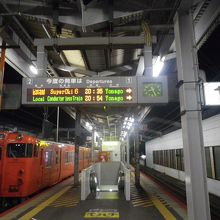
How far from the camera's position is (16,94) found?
5.73m

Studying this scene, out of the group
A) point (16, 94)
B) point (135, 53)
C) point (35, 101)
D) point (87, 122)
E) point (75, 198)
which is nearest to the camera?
point (35, 101)

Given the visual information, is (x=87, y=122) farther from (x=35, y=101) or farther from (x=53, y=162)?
(x=35, y=101)

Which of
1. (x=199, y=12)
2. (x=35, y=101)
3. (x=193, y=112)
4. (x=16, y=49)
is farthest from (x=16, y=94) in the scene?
(x=199, y=12)

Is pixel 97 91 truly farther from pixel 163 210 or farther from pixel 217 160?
pixel 217 160

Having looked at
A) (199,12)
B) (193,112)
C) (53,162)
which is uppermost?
(199,12)

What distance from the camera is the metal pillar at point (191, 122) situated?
4.40 metres

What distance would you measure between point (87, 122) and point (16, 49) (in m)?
13.0

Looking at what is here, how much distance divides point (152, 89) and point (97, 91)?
3.37 ft

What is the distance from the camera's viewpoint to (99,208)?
7484mm

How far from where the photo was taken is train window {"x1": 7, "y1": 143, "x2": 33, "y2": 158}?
348 inches

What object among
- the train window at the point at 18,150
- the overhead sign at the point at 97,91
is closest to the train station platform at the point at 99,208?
the train window at the point at 18,150

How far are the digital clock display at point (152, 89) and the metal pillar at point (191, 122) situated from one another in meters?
0.42

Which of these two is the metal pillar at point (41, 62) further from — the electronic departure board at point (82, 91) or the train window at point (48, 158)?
the train window at point (48, 158)

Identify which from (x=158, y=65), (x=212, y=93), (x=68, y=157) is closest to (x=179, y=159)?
(x=68, y=157)
